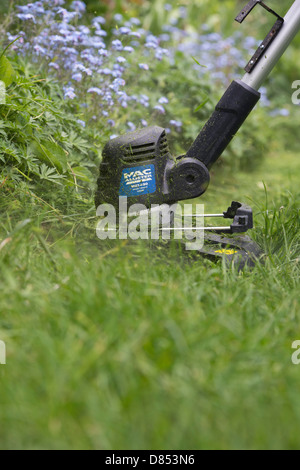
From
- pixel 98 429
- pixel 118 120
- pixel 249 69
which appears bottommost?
pixel 98 429

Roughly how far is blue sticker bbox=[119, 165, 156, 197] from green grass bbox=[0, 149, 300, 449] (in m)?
0.52

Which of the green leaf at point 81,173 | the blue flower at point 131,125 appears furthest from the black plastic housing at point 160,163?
the blue flower at point 131,125

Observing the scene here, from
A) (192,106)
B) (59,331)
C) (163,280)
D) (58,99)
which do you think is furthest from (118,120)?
(59,331)

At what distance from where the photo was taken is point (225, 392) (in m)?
1.17

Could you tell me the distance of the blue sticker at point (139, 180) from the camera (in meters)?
2.21

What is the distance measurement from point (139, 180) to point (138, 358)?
43.8 inches

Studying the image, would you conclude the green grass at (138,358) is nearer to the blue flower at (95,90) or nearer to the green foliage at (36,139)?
the green foliage at (36,139)

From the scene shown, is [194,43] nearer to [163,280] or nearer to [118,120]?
[118,120]

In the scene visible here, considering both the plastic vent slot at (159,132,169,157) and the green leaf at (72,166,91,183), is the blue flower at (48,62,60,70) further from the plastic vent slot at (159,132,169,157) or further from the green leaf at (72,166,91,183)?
the plastic vent slot at (159,132,169,157)

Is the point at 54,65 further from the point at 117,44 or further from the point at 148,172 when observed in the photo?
the point at 148,172

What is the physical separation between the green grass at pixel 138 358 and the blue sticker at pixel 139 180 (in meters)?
0.52

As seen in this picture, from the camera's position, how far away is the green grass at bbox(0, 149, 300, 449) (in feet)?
3.67

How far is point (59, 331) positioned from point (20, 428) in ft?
0.91

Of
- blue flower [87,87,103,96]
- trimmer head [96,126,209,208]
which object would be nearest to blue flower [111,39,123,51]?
blue flower [87,87,103,96]
